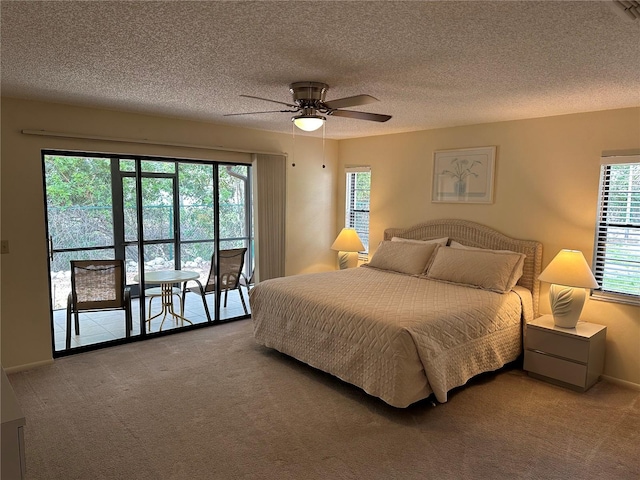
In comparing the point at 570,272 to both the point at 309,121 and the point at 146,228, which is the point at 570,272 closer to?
the point at 309,121

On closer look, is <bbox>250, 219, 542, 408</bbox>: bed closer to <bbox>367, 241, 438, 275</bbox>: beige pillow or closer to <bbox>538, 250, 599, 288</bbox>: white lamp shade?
<bbox>367, 241, 438, 275</bbox>: beige pillow

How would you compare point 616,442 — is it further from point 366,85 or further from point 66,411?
point 66,411

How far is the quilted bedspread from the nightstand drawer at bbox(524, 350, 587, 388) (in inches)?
6.1

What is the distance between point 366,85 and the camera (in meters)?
3.00

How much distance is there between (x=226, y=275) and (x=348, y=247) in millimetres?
1523

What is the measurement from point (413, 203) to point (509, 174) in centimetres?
116

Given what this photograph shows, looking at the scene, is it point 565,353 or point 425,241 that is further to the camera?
point 425,241

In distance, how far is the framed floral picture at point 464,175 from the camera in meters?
4.46

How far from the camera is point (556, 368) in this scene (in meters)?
3.57

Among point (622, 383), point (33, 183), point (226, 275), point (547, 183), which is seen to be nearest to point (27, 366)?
point (33, 183)

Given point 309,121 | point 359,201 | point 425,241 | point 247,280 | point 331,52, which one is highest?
point 331,52

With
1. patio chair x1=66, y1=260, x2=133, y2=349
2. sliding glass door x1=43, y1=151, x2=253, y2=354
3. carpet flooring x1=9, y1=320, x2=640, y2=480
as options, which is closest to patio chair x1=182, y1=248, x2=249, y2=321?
sliding glass door x1=43, y1=151, x2=253, y2=354

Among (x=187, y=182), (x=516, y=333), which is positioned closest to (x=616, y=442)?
(x=516, y=333)

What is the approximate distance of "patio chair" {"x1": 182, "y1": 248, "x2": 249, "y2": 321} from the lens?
5.02m
